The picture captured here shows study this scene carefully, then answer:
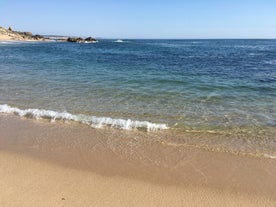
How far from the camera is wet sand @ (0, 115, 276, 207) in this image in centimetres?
480

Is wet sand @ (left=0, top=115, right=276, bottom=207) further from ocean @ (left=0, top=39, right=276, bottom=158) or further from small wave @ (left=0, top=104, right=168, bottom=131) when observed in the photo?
ocean @ (left=0, top=39, right=276, bottom=158)

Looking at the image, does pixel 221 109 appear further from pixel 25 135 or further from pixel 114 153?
pixel 25 135

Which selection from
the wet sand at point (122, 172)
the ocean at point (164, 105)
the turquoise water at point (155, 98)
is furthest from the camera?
the turquoise water at point (155, 98)

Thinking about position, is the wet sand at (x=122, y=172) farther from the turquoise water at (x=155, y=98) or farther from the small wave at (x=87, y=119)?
the turquoise water at (x=155, y=98)

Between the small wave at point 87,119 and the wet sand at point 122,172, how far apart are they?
0.53m

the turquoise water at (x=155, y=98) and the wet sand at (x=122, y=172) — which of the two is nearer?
the wet sand at (x=122, y=172)

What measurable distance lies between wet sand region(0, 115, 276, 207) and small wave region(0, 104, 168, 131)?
534 mm

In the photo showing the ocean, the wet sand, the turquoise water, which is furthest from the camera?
the turquoise water

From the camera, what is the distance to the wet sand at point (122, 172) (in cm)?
480

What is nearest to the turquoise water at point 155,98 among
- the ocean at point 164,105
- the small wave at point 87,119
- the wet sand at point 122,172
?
the ocean at point 164,105

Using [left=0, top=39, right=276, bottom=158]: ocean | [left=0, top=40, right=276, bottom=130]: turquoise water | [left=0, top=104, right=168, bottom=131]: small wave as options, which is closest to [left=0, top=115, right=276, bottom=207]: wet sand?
[left=0, top=104, right=168, bottom=131]: small wave

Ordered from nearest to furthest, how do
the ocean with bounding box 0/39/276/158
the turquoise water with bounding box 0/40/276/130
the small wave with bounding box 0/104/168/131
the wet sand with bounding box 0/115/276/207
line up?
1. the wet sand with bounding box 0/115/276/207
2. the ocean with bounding box 0/39/276/158
3. the small wave with bounding box 0/104/168/131
4. the turquoise water with bounding box 0/40/276/130

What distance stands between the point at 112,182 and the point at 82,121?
3892mm

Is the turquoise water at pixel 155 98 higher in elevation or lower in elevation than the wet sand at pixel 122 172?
lower
